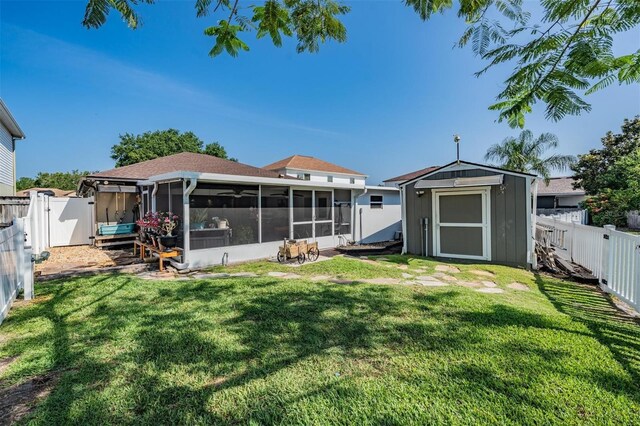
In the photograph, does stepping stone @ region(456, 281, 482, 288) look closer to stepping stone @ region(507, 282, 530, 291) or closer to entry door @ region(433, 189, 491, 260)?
stepping stone @ region(507, 282, 530, 291)

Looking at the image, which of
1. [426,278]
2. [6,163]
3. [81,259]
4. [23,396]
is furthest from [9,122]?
[426,278]

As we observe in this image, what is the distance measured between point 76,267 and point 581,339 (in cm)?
1008

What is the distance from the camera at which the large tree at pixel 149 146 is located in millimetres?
30844

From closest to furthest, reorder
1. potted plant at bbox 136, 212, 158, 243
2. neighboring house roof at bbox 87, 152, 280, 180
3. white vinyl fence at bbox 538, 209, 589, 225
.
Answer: potted plant at bbox 136, 212, 158, 243
neighboring house roof at bbox 87, 152, 280, 180
white vinyl fence at bbox 538, 209, 589, 225

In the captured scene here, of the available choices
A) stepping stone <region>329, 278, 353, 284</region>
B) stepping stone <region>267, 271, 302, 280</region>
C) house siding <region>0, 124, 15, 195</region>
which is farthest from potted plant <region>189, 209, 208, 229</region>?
house siding <region>0, 124, 15, 195</region>

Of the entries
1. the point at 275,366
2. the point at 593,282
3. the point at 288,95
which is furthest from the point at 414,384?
the point at 288,95

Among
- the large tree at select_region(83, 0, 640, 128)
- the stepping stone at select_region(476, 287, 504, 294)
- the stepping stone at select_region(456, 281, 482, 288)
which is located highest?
the large tree at select_region(83, 0, 640, 128)

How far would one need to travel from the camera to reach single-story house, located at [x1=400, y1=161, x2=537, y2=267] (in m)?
7.71

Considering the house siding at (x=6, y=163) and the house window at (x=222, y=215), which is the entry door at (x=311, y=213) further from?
the house siding at (x=6, y=163)

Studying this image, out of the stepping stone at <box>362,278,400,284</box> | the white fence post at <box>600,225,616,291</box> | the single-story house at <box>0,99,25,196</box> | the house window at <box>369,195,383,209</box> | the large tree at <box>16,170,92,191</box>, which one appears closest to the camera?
the white fence post at <box>600,225,616,291</box>

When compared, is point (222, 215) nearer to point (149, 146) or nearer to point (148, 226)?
point (148, 226)

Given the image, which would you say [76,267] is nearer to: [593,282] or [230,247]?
[230,247]

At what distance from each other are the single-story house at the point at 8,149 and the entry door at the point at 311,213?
998cm

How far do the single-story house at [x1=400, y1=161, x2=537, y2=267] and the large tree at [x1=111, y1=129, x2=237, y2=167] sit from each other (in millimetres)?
30011
